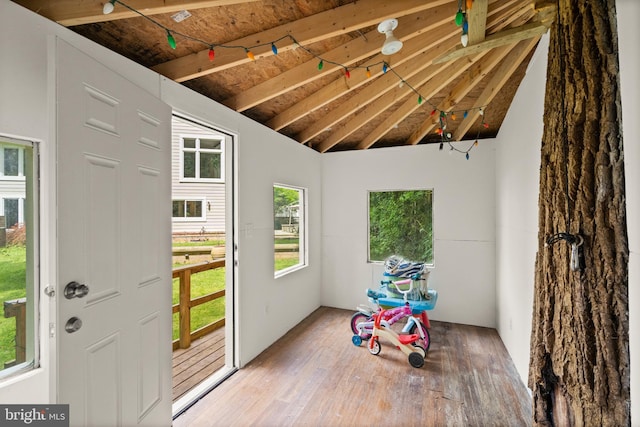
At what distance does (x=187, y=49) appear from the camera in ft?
6.61

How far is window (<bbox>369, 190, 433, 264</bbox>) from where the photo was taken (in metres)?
4.22

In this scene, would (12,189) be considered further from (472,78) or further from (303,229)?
(472,78)

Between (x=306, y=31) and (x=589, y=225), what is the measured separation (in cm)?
189

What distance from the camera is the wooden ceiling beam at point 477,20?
1559 mm

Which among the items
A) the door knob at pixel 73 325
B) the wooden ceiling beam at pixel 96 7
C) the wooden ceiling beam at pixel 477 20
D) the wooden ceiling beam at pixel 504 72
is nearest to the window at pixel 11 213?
the door knob at pixel 73 325

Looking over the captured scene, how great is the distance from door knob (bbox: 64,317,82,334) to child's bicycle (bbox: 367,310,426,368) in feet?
8.72

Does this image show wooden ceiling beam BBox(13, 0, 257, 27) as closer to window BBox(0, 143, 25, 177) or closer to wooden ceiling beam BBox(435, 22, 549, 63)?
window BBox(0, 143, 25, 177)

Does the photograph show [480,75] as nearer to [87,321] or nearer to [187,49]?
[187,49]

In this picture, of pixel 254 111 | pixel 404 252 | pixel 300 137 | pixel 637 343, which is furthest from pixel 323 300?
pixel 637 343

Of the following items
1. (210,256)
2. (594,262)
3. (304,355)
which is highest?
(594,262)

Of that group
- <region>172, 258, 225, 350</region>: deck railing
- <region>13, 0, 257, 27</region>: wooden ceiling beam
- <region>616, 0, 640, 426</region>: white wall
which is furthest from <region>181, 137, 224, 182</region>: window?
<region>616, 0, 640, 426</region>: white wall

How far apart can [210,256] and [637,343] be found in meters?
5.42

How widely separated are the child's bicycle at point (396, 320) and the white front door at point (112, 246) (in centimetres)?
218

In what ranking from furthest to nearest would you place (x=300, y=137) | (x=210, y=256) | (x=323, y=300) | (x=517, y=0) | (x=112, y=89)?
1. (x=210, y=256)
2. (x=323, y=300)
3. (x=300, y=137)
4. (x=517, y=0)
5. (x=112, y=89)
